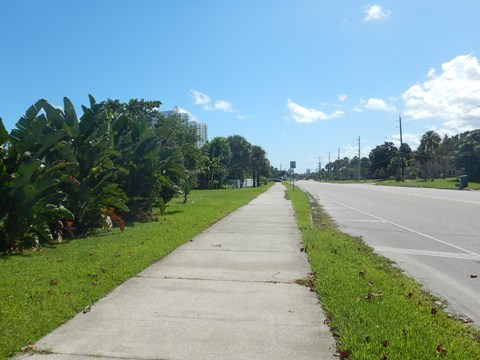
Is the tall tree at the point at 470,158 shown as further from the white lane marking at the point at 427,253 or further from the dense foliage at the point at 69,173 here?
the white lane marking at the point at 427,253

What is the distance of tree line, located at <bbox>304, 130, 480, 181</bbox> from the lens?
72000 millimetres

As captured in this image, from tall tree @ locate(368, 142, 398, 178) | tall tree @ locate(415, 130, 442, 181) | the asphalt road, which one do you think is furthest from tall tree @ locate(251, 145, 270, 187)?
the asphalt road

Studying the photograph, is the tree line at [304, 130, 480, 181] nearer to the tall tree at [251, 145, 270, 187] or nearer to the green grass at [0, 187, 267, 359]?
the tall tree at [251, 145, 270, 187]

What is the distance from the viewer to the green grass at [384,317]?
13.2 feet

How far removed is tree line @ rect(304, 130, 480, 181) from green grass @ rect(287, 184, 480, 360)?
70044 millimetres

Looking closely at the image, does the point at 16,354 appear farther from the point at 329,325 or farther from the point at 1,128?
the point at 1,128

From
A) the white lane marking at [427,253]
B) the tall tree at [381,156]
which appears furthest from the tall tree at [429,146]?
the white lane marking at [427,253]

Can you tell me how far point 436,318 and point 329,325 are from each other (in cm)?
125

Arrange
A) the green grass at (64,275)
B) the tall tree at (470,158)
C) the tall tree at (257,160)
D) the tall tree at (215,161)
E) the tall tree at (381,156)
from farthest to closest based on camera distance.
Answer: the tall tree at (381,156) → the tall tree at (257,160) → the tall tree at (470,158) → the tall tree at (215,161) → the green grass at (64,275)

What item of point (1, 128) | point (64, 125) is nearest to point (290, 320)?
point (1, 128)

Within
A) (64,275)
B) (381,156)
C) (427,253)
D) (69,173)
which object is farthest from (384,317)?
(381,156)

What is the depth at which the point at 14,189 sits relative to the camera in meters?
8.26

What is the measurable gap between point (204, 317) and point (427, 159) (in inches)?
4175

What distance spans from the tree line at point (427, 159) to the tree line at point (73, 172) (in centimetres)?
6599
